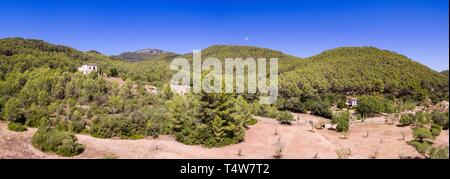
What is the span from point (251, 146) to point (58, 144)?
11.7 meters

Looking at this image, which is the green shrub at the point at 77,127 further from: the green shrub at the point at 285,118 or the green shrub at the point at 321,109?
the green shrub at the point at 321,109

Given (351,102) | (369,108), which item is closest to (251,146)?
(369,108)

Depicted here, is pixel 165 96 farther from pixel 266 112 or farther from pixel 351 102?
pixel 351 102

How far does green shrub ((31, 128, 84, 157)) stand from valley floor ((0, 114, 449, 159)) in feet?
1.39

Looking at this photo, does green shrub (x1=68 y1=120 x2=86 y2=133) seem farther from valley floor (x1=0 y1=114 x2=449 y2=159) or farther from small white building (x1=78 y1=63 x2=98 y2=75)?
small white building (x1=78 y1=63 x2=98 y2=75)

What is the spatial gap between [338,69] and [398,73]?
33.3 feet

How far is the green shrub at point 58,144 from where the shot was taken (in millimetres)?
18656

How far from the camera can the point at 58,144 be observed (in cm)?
1917

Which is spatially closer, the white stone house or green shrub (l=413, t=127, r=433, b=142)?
green shrub (l=413, t=127, r=433, b=142)

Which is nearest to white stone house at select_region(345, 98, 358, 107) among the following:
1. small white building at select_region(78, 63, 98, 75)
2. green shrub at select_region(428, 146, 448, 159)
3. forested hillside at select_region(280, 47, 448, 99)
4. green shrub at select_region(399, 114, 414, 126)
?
forested hillside at select_region(280, 47, 448, 99)

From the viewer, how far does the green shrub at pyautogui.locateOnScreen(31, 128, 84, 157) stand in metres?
18.7

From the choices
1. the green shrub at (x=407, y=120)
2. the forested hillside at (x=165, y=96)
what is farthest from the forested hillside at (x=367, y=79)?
the green shrub at (x=407, y=120)
